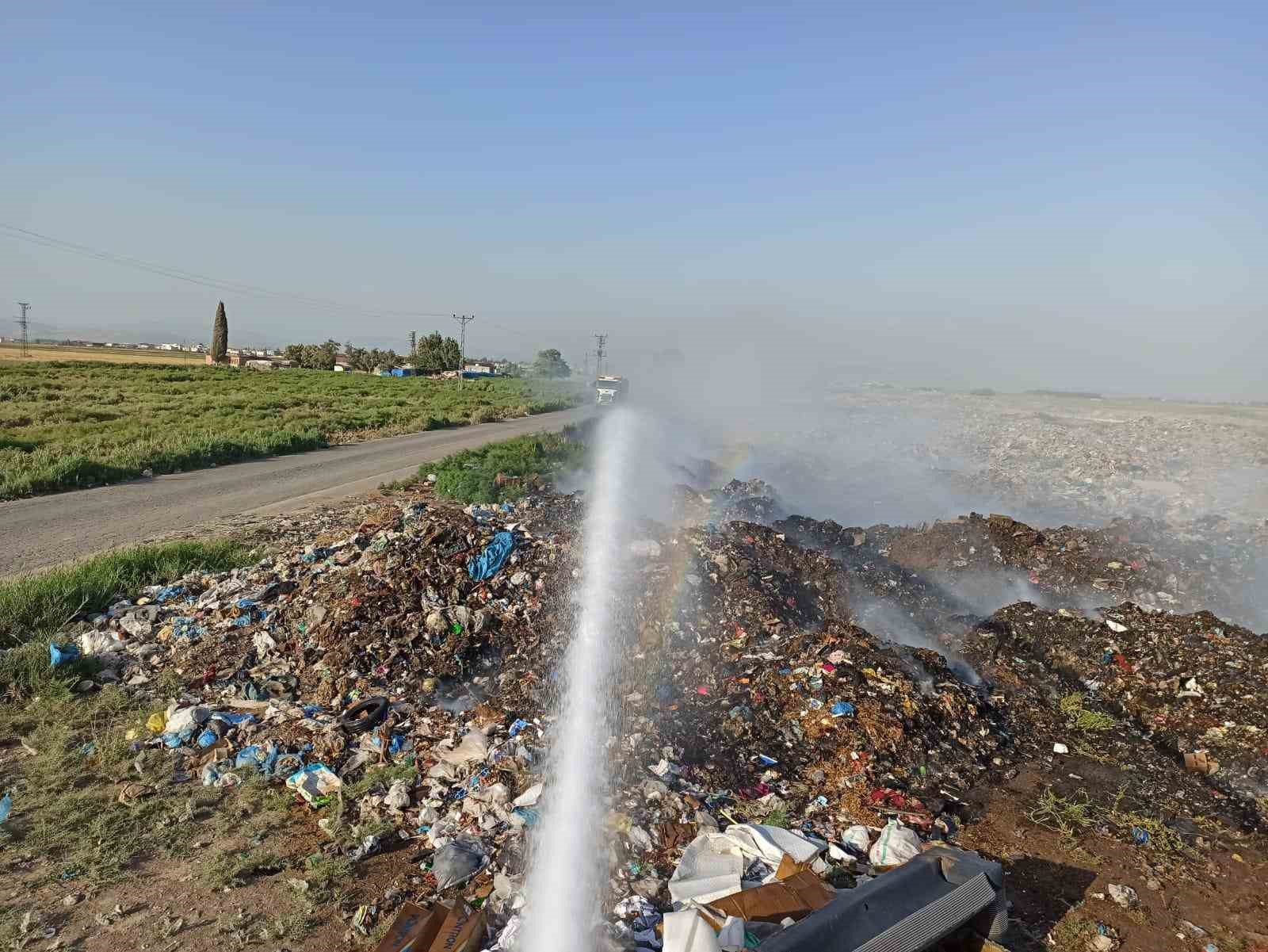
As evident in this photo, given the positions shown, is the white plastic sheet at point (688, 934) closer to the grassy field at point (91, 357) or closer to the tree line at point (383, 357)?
the grassy field at point (91, 357)

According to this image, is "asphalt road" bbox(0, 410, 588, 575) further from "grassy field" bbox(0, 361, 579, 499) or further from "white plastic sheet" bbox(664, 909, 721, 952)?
"white plastic sheet" bbox(664, 909, 721, 952)

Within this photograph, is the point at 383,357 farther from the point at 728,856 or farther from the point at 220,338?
the point at 728,856

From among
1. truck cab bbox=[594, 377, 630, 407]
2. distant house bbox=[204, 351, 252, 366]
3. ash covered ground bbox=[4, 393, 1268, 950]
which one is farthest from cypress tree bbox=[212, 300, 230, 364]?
ash covered ground bbox=[4, 393, 1268, 950]

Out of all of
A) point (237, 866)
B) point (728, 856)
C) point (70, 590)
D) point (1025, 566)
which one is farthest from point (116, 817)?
point (1025, 566)

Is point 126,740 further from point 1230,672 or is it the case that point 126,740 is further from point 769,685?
point 1230,672

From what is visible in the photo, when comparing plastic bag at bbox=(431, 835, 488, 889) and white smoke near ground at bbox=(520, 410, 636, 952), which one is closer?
white smoke near ground at bbox=(520, 410, 636, 952)

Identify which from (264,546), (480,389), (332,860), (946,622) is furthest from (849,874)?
(480,389)

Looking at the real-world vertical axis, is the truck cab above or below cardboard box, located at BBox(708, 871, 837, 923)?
above
